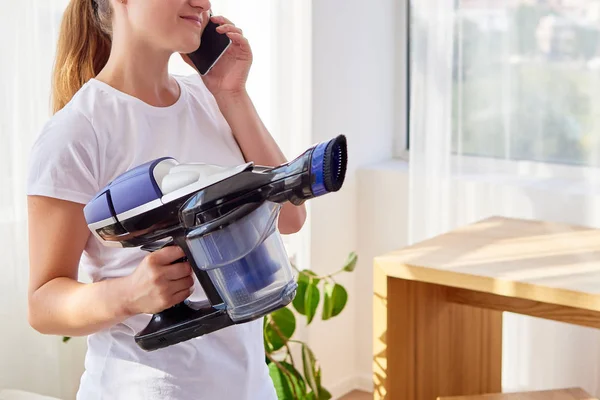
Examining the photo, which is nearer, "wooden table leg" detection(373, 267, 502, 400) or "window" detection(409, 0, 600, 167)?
"wooden table leg" detection(373, 267, 502, 400)

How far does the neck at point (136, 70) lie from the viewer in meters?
1.12

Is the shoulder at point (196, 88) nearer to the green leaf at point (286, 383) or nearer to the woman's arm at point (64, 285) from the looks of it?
the woman's arm at point (64, 285)

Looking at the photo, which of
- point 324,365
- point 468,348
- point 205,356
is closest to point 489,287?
point 468,348

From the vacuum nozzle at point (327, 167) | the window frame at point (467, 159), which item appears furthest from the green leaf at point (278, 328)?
the vacuum nozzle at point (327, 167)

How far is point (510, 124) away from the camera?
2.71 meters

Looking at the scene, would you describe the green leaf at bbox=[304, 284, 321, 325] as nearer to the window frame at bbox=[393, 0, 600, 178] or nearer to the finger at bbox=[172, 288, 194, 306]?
the window frame at bbox=[393, 0, 600, 178]

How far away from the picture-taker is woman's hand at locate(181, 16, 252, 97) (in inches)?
48.9

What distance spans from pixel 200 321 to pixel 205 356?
0.19m

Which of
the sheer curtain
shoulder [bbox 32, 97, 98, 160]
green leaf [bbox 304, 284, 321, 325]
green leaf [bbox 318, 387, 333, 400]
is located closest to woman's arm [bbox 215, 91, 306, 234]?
shoulder [bbox 32, 97, 98, 160]

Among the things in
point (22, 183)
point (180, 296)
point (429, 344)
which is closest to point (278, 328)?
point (429, 344)

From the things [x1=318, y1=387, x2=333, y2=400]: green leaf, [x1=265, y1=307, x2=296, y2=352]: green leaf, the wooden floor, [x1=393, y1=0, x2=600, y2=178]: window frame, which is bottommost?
the wooden floor

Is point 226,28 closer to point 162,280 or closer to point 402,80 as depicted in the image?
point 162,280

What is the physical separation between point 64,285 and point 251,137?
345mm

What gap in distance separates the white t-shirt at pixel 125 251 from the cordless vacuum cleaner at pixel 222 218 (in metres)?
0.13
